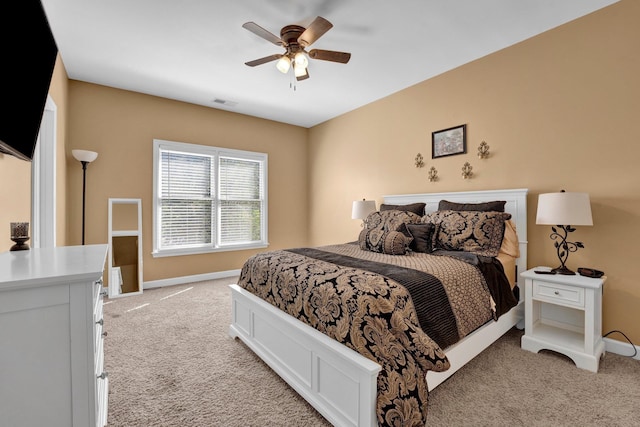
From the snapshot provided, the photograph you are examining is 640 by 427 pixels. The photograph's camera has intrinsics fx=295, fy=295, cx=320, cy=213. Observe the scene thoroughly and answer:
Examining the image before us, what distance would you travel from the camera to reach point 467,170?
3.39m

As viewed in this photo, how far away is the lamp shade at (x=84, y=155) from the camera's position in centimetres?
341

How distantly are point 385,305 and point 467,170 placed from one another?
2.49 meters

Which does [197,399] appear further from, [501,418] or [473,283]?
[473,283]

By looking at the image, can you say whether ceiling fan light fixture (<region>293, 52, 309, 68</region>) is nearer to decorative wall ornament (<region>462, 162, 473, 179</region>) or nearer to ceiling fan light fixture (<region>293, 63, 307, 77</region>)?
ceiling fan light fixture (<region>293, 63, 307, 77</region>)

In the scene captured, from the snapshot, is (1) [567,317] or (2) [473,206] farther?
(2) [473,206]

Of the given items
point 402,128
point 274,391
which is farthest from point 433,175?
point 274,391

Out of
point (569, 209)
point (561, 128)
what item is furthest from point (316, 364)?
point (561, 128)

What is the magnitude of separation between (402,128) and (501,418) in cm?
337

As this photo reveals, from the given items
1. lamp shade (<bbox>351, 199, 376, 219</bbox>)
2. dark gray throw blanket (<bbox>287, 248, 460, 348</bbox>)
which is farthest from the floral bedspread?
lamp shade (<bbox>351, 199, 376, 219</bbox>)

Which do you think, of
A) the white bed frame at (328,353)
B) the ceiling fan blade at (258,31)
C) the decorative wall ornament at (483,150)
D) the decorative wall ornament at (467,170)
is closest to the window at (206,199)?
the white bed frame at (328,353)

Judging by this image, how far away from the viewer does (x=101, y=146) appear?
12.7ft

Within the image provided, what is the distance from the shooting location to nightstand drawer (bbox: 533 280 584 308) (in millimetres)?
2220

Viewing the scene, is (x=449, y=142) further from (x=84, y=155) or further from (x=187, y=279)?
(x=84, y=155)

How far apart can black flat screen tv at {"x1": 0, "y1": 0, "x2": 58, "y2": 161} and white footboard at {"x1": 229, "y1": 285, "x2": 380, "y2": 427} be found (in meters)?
1.72
